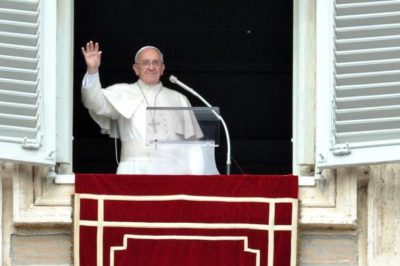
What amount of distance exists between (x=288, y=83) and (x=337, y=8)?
2328mm

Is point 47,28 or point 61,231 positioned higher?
point 47,28

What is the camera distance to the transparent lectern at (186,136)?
11867 mm

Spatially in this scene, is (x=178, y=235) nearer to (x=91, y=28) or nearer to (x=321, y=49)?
(x=321, y=49)

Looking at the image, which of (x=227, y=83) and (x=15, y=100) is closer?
(x=15, y=100)

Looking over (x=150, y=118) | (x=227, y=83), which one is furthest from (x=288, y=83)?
(x=150, y=118)

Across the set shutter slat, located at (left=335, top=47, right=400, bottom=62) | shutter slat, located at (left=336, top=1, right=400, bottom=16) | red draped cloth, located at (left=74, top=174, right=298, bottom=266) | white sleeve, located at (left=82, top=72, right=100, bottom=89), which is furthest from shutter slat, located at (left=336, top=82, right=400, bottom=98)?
white sleeve, located at (left=82, top=72, right=100, bottom=89)

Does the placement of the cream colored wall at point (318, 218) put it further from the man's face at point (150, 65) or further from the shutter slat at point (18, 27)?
the man's face at point (150, 65)

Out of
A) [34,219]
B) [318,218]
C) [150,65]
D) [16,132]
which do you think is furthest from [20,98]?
[318,218]

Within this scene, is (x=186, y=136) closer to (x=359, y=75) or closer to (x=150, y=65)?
(x=150, y=65)

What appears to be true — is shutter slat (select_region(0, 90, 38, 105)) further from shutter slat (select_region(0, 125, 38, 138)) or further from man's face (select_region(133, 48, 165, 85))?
man's face (select_region(133, 48, 165, 85))

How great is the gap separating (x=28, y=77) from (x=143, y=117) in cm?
91

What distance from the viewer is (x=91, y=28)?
1375 cm

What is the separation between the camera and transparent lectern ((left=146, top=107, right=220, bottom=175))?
1187 cm

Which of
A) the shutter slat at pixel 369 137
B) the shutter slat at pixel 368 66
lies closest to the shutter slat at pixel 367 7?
the shutter slat at pixel 368 66
